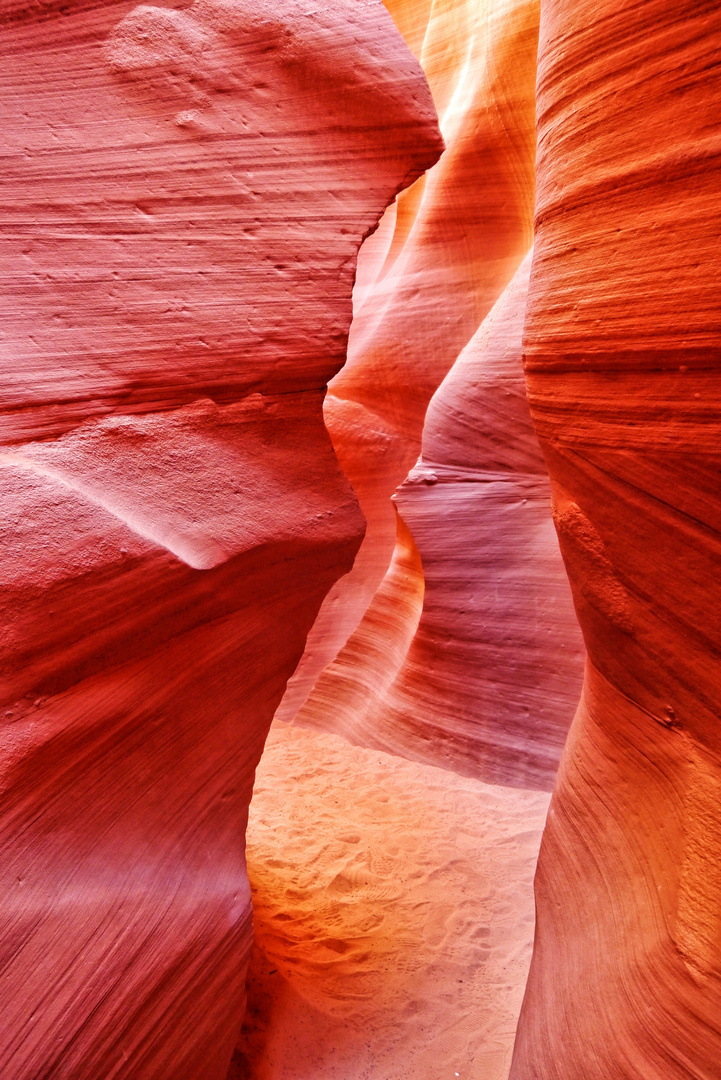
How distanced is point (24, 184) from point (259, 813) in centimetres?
404

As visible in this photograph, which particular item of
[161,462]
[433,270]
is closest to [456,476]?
[433,270]

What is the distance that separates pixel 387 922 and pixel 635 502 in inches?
109

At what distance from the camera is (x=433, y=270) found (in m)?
7.18

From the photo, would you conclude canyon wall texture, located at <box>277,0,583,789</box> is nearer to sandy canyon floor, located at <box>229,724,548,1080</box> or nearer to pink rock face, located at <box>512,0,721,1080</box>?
sandy canyon floor, located at <box>229,724,548,1080</box>

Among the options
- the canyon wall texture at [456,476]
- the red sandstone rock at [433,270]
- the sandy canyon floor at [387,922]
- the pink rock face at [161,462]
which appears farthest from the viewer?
the red sandstone rock at [433,270]

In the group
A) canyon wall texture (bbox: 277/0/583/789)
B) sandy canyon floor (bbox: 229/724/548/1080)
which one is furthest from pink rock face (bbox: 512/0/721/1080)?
canyon wall texture (bbox: 277/0/583/789)

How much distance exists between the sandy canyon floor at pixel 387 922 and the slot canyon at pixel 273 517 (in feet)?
0.08

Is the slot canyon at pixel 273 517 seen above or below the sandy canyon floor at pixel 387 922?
above

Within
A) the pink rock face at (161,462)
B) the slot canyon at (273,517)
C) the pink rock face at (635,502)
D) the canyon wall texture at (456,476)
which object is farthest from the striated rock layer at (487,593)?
the pink rock face at (635,502)

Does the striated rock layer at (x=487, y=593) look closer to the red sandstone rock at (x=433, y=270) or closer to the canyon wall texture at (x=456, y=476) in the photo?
the canyon wall texture at (x=456, y=476)

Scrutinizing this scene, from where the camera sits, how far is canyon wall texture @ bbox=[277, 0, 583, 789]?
5469 millimetres

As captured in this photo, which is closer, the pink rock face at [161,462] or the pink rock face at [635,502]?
the pink rock face at [635,502]

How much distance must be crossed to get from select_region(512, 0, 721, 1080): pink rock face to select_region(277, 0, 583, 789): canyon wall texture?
110 inches

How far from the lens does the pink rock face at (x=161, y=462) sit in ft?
7.44
